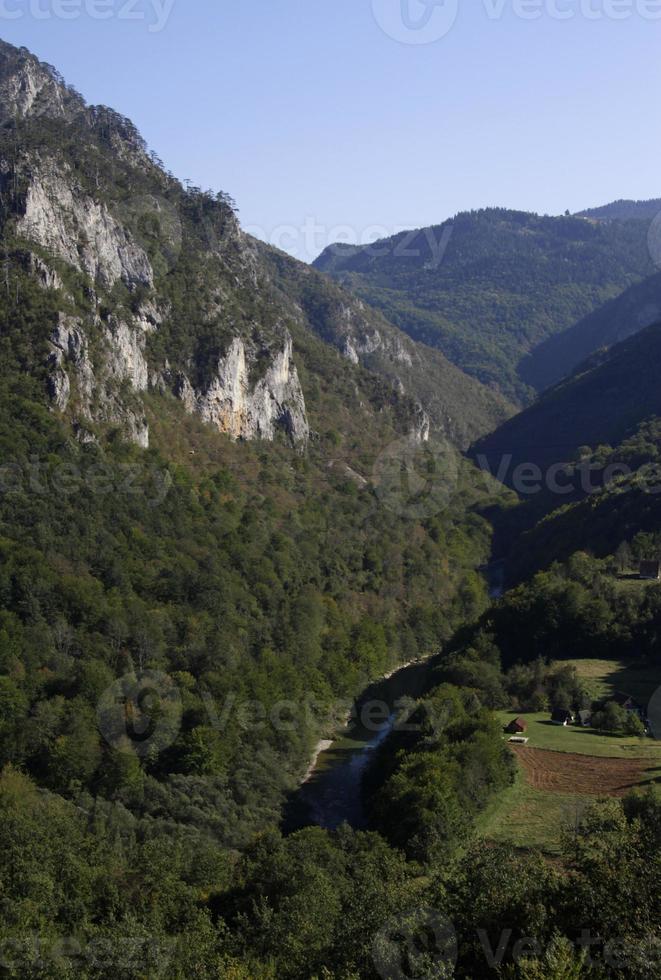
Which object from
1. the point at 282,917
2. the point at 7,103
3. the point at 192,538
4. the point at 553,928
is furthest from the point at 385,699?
the point at 7,103

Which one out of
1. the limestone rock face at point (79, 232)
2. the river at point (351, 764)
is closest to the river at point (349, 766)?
the river at point (351, 764)

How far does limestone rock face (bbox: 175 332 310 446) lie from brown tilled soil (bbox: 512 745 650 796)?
5770cm

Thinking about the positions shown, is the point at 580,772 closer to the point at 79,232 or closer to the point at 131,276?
the point at 79,232

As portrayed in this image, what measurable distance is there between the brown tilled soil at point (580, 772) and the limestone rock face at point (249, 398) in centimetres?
5770

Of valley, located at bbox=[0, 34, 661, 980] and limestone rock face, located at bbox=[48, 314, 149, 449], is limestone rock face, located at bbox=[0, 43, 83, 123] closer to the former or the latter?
valley, located at bbox=[0, 34, 661, 980]

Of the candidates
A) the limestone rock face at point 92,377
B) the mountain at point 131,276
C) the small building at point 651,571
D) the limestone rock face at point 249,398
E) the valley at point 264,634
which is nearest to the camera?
the valley at point 264,634

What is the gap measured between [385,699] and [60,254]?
50.3 metres

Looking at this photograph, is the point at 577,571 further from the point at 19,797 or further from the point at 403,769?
the point at 19,797

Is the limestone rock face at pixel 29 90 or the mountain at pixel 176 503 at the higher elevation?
the limestone rock face at pixel 29 90

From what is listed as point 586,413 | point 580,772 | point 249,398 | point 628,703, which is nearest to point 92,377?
point 249,398

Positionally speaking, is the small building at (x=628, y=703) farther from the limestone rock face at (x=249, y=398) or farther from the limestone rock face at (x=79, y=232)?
the limestone rock face at (x=79, y=232)

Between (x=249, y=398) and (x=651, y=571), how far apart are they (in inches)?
1936

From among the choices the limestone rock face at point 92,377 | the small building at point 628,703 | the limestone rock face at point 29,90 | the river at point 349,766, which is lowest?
the river at point 349,766

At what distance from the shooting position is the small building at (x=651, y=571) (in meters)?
65.4
